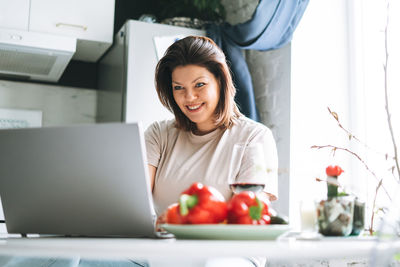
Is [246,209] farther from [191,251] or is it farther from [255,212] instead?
[191,251]

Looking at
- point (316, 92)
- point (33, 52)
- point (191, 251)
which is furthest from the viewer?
point (33, 52)

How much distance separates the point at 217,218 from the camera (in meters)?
0.93

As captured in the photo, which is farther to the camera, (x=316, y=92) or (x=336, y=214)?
(x=316, y=92)

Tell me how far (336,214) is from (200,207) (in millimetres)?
294

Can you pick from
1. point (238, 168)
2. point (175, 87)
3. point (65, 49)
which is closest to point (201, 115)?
point (175, 87)

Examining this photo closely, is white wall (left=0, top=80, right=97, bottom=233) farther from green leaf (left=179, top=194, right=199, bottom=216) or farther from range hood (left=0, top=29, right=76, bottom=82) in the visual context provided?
green leaf (left=179, top=194, right=199, bottom=216)

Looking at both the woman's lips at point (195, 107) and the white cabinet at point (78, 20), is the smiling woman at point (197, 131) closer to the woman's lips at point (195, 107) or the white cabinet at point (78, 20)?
the woman's lips at point (195, 107)

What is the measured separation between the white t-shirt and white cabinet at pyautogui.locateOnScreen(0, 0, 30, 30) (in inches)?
55.5

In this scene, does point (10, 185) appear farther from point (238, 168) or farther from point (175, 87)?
point (175, 87)

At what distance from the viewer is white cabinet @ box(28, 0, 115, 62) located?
293 cm

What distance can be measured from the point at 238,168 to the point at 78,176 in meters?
0.32

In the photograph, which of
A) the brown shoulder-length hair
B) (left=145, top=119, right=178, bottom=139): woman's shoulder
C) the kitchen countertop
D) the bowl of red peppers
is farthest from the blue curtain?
the kitchen countertop

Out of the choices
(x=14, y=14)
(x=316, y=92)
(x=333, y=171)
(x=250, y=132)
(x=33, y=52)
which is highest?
(x=14, y=14)

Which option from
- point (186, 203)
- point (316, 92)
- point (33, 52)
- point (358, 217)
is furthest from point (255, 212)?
point (33, 52)
